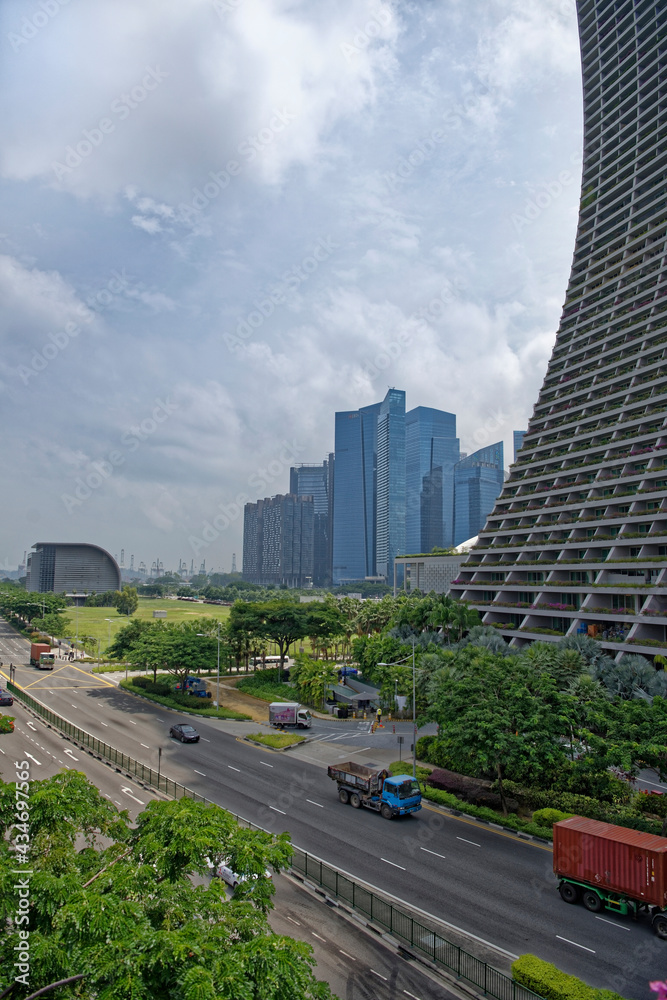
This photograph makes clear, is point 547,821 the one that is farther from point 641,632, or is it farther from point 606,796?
point 641,632

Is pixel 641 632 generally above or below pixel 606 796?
above

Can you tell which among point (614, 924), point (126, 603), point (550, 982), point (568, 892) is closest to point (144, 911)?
point (550, 982)

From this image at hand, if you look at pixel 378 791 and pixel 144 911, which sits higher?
pixel 144 911

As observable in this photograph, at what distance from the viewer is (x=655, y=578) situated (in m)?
55.7

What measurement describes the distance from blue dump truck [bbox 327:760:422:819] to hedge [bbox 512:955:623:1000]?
14623mm

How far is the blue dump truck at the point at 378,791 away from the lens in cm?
3291

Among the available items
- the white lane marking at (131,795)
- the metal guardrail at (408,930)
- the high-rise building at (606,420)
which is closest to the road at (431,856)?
the metal guardrail at (408,930)

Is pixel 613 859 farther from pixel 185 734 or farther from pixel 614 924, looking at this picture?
pixel 185 734

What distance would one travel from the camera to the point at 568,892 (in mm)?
23922

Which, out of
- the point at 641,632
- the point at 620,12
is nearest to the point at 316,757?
the point at 641,632

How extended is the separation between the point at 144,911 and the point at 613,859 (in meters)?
18.8

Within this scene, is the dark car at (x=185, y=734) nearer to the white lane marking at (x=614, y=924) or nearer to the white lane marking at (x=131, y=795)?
the white lane marking at (x=131, y=795)

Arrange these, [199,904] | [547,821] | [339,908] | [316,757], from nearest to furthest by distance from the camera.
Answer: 1. [199,904]
2. [339,908]
3. [547,821]
4. [316,757]

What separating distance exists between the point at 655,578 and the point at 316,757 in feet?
115
